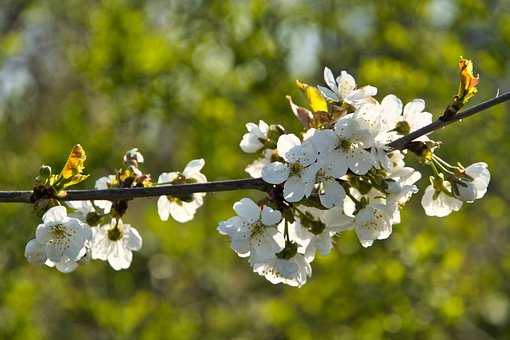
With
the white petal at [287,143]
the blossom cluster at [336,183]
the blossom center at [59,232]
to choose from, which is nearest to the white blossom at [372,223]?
the blossom cluster at [336,183]

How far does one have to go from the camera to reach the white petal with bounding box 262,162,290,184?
5.69ft

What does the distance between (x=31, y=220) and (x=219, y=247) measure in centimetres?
157

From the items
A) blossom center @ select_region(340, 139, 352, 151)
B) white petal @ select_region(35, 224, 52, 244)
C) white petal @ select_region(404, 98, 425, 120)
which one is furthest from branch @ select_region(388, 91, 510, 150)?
white petal @ select_region(35, 224, 52, 244)

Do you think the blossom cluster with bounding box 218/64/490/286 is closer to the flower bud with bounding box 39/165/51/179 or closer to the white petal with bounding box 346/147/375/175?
the white petal with bounding box 346/147/375/175

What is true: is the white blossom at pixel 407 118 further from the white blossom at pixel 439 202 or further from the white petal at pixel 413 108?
the white blossom at pixel 439 202

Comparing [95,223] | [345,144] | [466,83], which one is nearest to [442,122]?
[466,83]

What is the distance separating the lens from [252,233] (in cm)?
182

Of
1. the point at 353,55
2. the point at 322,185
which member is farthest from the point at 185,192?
the point at 353,55

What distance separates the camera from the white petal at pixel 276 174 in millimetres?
1735

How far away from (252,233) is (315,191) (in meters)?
0.18

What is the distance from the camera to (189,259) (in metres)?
5.95

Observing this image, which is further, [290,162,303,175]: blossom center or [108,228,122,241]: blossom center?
[108,228,122,241]: blossom center

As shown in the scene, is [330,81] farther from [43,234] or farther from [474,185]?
[43,234]

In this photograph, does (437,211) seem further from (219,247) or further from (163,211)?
(219,247)
